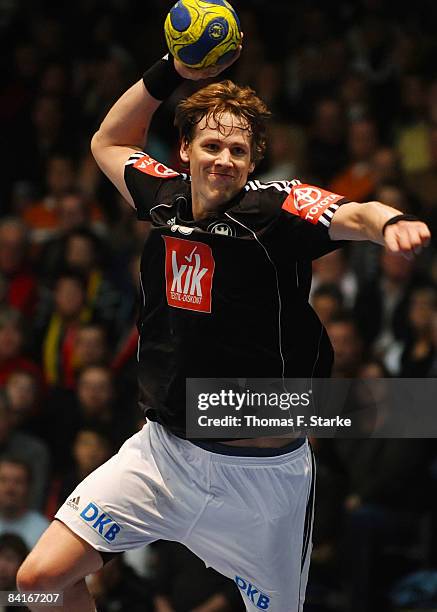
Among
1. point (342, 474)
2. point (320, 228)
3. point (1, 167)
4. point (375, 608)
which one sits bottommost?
point (375, 608)

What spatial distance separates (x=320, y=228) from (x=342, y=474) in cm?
346

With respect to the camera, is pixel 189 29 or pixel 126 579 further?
pixel 126 579

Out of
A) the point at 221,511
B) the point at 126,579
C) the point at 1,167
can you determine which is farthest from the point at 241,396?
the point at 1,167

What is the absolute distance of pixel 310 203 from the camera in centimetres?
486

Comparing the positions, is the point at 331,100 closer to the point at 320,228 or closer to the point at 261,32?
the point at 261,32

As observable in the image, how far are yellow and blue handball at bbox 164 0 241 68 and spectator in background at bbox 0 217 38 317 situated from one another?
5.28m

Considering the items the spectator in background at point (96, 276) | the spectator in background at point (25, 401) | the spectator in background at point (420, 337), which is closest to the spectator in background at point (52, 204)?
the spectator in background at point (96, 276)

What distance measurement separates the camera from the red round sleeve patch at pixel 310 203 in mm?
4785

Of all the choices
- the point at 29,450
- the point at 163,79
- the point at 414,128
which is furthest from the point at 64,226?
the point at 163,79

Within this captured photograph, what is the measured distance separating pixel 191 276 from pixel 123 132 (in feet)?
3.08

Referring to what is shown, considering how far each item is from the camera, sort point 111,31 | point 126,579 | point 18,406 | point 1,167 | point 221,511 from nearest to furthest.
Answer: point 221,511
point 126,579
point 18,406
point 1,167
point 111,31

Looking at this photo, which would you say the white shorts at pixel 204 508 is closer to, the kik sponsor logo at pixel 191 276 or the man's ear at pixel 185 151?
the kik sponsor logo at pixel 191 276

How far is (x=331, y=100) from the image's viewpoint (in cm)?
1067

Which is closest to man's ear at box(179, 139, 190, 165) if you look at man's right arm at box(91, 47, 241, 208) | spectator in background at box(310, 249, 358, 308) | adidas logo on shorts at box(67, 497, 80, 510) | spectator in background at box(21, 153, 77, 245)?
man's right arm at box(91, 47, 241, 208)
